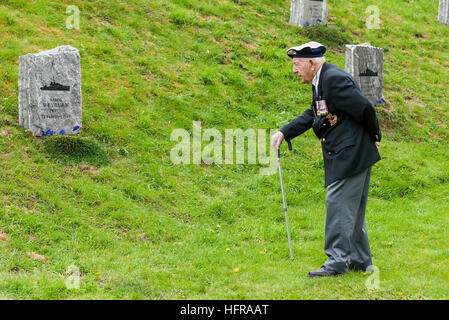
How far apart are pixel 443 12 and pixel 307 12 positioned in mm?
6899

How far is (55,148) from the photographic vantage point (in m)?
7.90

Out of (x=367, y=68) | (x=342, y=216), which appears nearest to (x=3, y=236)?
(x=342, y=216)

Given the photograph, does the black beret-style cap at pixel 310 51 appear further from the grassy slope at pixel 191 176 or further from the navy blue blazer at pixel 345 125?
the grassy slope at pixel 191 176

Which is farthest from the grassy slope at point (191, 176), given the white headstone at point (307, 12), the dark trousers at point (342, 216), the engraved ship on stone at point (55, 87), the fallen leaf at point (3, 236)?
the engraved ship on stone at point (55, 87)

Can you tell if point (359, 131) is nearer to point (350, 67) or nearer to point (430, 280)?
point (430, 280)

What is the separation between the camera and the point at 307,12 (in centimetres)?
1440

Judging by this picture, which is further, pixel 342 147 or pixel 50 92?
pixel 50 92

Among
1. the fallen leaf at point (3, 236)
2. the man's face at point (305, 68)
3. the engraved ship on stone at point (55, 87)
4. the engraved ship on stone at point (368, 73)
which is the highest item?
the man's face at point (305, 68)

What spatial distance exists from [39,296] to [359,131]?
11.7 feet

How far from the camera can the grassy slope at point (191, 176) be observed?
550 centimetres

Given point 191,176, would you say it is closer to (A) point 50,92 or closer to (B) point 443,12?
(A) point 50,92

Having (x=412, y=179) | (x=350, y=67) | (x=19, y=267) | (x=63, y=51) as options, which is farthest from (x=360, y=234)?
(x=350, y=67)

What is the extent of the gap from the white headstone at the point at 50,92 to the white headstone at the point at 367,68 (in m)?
6.13

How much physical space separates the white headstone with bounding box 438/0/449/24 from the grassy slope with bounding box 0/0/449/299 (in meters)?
4.08
